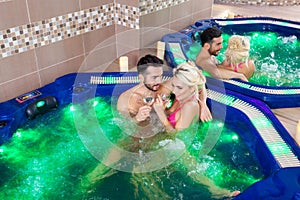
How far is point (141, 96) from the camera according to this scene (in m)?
2.47

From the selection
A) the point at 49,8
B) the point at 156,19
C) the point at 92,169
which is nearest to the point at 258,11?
the point at 156,19

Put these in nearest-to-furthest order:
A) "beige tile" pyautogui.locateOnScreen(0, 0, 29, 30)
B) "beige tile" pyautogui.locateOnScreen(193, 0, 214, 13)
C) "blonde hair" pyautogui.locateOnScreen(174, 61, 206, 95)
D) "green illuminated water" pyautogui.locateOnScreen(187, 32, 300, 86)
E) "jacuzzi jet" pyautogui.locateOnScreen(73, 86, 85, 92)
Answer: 1. "blonde hair" pyautogui.locateOnScreen(174, 61, 206, 95)
2. "beige tile" pyautogui.locateOnScreen(0, 0, 29, 30)
3. "jacuzzi jet" pyautogui.locateOnScreen(73, 86, 85, 92)
4. "green illuminated water" pyautogui.locateOnScreen(187, 32, 300, 86)
5. "beige tile" pyautogui.locateOnScreen(193, 0, 214, 13)

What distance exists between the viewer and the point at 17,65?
9.63 feet

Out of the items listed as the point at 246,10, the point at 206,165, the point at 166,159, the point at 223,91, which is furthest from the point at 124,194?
the point at 246,10

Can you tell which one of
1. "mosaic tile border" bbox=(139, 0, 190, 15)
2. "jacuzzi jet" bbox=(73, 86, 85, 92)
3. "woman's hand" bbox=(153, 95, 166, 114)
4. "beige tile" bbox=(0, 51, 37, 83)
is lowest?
"jacuzzi jet" bbox=(73, 86, 85, 92)

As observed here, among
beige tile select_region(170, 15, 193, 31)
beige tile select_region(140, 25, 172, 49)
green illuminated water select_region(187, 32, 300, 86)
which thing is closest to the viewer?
green illuminated water select_region(187, 32, 300, 86)

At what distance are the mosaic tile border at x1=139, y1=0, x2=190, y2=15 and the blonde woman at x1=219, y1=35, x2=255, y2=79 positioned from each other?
0.96 metres

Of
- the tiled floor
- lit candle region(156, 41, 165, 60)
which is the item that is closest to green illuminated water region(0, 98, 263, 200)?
lit candle region(156, 41, 165, 60)

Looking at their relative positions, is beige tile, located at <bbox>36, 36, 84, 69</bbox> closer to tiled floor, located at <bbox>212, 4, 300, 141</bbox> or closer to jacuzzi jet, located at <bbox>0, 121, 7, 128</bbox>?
jacuzzi jet, located at <bbox>0, 121, 7, 128</bbox>

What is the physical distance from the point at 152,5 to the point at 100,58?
0.80 m

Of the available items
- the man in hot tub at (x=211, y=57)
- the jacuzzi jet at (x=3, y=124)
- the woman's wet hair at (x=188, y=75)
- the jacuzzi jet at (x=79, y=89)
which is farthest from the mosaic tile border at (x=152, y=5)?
the jacuzzi jet at (x=3, y=124)

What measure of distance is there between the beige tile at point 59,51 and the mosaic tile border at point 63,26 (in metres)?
0.05

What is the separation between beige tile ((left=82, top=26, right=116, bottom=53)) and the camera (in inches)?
138

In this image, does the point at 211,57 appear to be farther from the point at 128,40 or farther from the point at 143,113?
the point at 143,113
